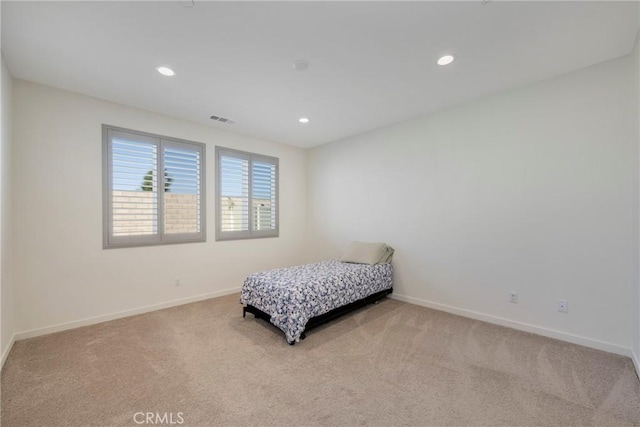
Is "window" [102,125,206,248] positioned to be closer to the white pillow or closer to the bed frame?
the bed frame

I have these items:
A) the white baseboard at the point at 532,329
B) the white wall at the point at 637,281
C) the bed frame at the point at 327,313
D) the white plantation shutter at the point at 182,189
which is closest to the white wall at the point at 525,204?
the white baseboard at the point at 532,329

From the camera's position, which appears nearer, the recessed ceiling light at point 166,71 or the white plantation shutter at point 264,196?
the recessed ceiling light at point 166,71

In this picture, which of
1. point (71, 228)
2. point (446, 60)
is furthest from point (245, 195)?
point (446, 60)

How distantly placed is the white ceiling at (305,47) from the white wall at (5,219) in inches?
12.6

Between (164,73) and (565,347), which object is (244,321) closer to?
(164,73)

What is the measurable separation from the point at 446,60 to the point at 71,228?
4.38 meters

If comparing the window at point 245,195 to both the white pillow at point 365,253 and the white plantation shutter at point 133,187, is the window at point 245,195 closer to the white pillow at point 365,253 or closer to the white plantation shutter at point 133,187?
the white plantation shutter at point 133,187

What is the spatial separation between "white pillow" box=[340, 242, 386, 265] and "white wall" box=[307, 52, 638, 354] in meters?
0.27

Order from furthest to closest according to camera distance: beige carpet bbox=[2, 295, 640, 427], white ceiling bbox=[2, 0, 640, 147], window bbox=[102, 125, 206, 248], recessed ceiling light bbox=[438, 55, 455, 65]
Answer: window bbox=[102, 125, 206, 248] < recessed ceiling light bbox=[438, 55, 455, 65] < white ceiling bbox=[2, 0, 640, 147] < beige carpet bbox=[2, 295, 640, 427]

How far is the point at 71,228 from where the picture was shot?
304 centimetres

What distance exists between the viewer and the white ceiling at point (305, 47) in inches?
74.2

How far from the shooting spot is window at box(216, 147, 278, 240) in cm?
435

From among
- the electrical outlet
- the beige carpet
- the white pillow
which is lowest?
the beige carpet

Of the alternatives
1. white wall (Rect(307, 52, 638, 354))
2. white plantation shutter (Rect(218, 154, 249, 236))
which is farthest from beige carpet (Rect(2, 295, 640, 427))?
white plantation shutter (Rect(218, 154, 249, 236))
